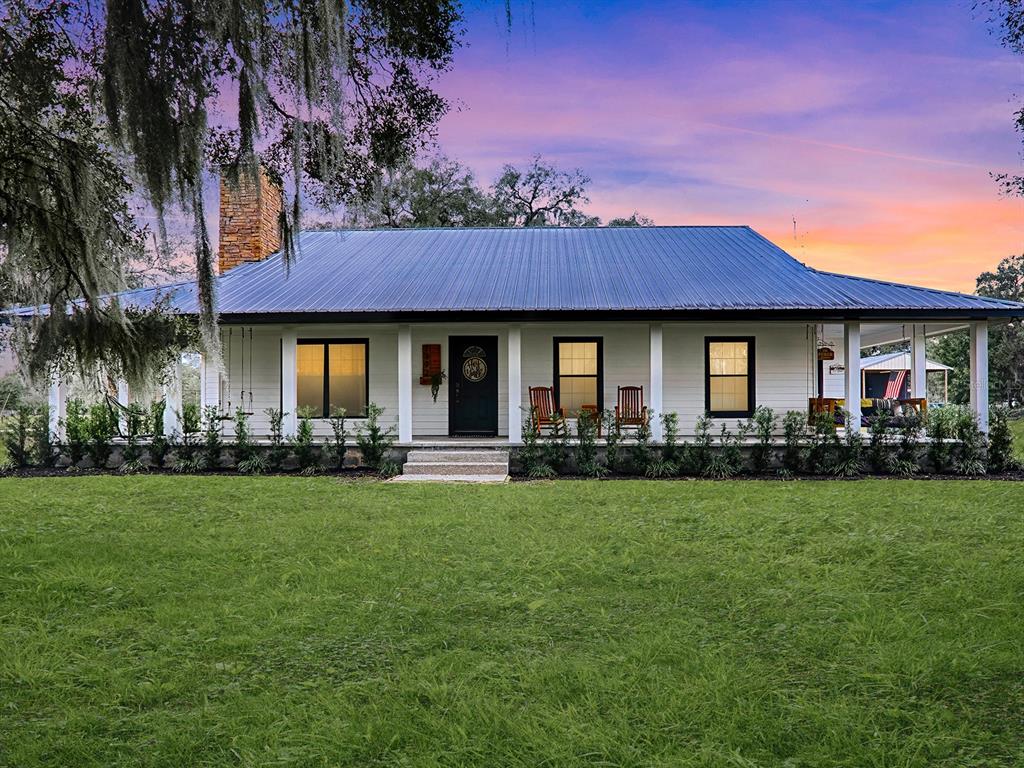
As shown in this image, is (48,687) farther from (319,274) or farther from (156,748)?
(319,274)

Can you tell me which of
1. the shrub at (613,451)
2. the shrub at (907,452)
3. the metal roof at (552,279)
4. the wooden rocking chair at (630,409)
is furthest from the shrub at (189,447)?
the shrub at (907,452)

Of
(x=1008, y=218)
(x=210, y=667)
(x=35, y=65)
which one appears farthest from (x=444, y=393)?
(x=1008, y=218)

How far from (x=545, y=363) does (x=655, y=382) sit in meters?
2.54

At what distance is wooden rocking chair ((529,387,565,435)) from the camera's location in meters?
11.5

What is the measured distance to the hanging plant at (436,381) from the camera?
1302 centimetres

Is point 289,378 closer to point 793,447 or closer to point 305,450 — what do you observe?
point 305,450

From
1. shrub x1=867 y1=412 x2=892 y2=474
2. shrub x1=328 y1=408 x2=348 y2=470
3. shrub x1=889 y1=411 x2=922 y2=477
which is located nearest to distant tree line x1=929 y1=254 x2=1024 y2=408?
shrub x1=889 y1=411 x2=922 y2=477

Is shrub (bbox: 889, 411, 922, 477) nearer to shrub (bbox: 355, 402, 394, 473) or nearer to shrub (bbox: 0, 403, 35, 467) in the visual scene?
shrub (bbox: 355, 402, 394, 473)

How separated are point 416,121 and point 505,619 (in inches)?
152

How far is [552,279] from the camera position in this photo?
42.7 feet

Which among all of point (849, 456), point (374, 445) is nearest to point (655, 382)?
point (849, 456)

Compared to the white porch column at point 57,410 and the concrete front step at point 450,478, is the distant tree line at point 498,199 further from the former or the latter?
the concrete front step at point 450,478

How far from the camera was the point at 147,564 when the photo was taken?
5.40 meters

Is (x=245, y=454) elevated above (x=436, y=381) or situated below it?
below
